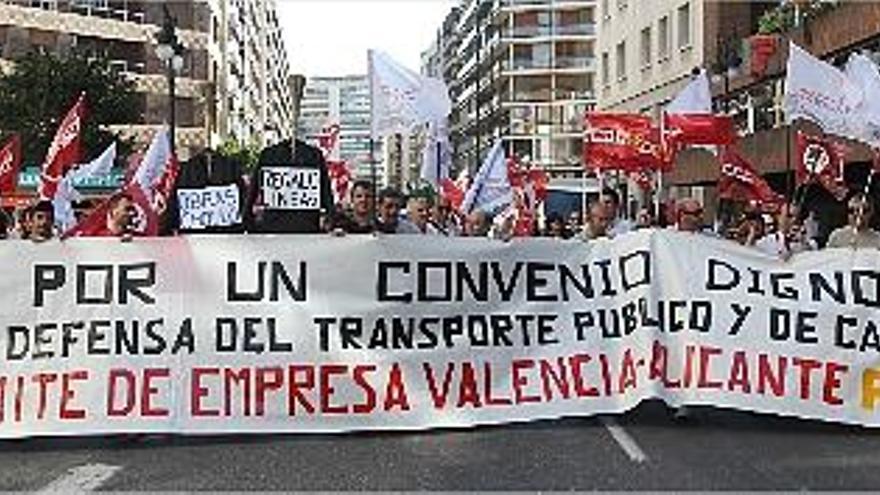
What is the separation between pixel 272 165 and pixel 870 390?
4395 mm

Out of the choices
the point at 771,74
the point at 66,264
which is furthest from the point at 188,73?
the point at 66,264

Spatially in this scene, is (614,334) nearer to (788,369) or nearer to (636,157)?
(788,369)

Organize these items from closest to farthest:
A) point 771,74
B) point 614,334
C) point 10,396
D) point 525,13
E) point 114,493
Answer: point 114,493, point 10,396, point 614,334, point 771,74, point 525,13

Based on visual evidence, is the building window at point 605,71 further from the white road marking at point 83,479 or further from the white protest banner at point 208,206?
the white road marking at point 83,479

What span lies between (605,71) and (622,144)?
1339 inches

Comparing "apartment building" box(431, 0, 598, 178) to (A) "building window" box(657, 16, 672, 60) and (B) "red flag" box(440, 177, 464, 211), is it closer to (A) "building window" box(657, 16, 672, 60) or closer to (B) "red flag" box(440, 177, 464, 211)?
(A) "building window" box(657, 16, 672, 60)

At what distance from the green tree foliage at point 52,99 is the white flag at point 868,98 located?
37084mm

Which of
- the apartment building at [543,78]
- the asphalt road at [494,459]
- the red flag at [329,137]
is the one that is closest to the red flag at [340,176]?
the red flag at [329,137]

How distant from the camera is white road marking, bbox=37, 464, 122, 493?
7.27 metres

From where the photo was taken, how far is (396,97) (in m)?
13.1

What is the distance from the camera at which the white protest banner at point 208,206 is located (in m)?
9.87

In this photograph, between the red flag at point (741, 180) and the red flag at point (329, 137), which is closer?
the red flag at point (741, 180)

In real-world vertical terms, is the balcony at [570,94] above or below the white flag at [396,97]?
above

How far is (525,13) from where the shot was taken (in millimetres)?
110312
